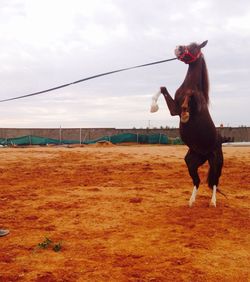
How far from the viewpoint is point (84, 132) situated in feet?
121

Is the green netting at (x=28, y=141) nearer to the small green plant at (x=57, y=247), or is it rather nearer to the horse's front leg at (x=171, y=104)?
the horse's front leg at (x=171, y=104)

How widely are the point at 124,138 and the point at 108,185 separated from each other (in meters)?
25.6

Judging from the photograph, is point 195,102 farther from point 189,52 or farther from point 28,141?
point 28,141

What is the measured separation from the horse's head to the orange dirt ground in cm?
268

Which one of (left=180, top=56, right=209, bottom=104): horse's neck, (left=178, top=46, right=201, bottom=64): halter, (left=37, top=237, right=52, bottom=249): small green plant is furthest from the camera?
(left=180, top=56, right=209, bottom=104): horse's neck

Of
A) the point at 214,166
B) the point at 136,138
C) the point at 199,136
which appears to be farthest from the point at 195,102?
the point at 136,138

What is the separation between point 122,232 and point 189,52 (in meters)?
3.25

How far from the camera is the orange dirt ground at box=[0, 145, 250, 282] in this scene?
3.85 metres

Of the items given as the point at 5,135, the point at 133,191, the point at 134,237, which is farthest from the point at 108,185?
the point at 5,135

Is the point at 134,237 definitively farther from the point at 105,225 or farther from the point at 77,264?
the point at 77,264

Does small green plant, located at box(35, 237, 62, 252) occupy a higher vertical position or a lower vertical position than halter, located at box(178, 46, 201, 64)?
lower

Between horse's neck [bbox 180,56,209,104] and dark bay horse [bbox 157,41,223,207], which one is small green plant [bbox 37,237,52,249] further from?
horse's neck [bbox 180,56,209,104]

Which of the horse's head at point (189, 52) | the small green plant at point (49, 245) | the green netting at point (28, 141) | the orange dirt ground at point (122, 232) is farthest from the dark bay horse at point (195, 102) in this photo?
the green netting at point (28, 141)

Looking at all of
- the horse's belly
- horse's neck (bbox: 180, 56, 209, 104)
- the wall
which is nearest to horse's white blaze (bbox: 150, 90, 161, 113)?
horse's neck (bbox: 180, 56, 209, 104)
